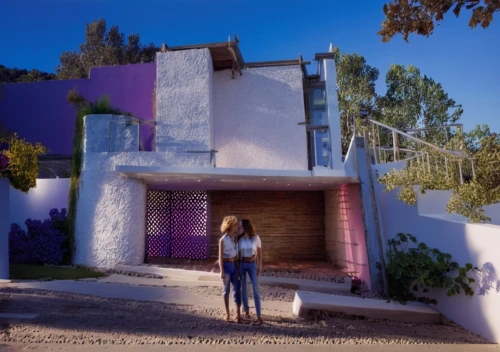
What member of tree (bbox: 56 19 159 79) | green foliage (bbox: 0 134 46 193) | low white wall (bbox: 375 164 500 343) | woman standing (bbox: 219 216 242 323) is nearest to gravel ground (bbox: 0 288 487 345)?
low white wall (bbox: 375 164 500 343)

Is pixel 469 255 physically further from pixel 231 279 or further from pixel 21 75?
pixel 21 75

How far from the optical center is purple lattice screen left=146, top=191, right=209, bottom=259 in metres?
11.9

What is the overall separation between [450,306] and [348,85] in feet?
53.6

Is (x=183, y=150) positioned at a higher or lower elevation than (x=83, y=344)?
higher

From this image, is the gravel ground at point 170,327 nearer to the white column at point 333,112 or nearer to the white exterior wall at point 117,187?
the white exterior wall at point 117,187

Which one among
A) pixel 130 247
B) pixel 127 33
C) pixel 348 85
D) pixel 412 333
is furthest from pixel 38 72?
pixel 412 333

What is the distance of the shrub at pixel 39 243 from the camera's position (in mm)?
8984

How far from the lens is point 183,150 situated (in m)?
10.1

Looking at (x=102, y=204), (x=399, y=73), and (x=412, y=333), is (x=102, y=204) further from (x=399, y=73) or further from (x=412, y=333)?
(x=399, y=73)

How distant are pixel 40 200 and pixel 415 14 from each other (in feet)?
34.1

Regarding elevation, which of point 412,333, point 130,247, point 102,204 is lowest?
point 412,333

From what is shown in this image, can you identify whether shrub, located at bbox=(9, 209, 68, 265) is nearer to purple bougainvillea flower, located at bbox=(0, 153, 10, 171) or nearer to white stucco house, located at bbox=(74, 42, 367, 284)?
white stucco house, located at bbox=(74, 42, 367, 284)

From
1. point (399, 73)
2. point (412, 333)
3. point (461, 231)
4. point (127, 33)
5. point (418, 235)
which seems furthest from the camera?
A: point (127, 33)

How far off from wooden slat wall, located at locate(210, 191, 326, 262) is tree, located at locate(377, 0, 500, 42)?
879 cm
